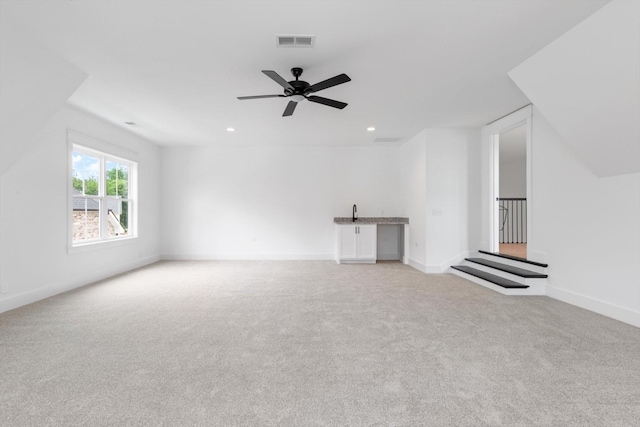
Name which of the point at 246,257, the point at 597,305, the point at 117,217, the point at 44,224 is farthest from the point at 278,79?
the point at 246,257

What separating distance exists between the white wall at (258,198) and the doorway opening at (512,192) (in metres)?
2.80

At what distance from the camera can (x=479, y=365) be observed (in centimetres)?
217

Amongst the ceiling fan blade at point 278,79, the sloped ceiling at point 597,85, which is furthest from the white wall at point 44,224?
the sloped ceiling at point 597,85

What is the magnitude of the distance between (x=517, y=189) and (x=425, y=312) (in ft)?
27.8

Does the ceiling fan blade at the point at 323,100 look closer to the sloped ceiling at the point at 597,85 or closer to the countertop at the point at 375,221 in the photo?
the sloped ceiling at the point at 597,85

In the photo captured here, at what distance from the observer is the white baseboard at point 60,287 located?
11.5ft

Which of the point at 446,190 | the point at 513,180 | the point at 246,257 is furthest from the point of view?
the point at 513,180

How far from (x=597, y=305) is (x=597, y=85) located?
7.81 feet

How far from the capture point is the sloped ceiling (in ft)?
7.67

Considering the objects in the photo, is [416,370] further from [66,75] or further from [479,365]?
[66,75]

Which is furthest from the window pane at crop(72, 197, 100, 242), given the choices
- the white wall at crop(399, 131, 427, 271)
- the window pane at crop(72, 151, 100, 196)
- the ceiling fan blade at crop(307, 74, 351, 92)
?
the white wall at crop(399, 131, 427, 271)

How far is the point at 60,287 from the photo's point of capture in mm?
4191

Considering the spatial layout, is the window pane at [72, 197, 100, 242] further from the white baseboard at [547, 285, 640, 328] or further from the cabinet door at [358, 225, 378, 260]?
the white baseboard at [547, 285, 640, 328]

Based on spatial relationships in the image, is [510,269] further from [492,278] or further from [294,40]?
[294,40]
